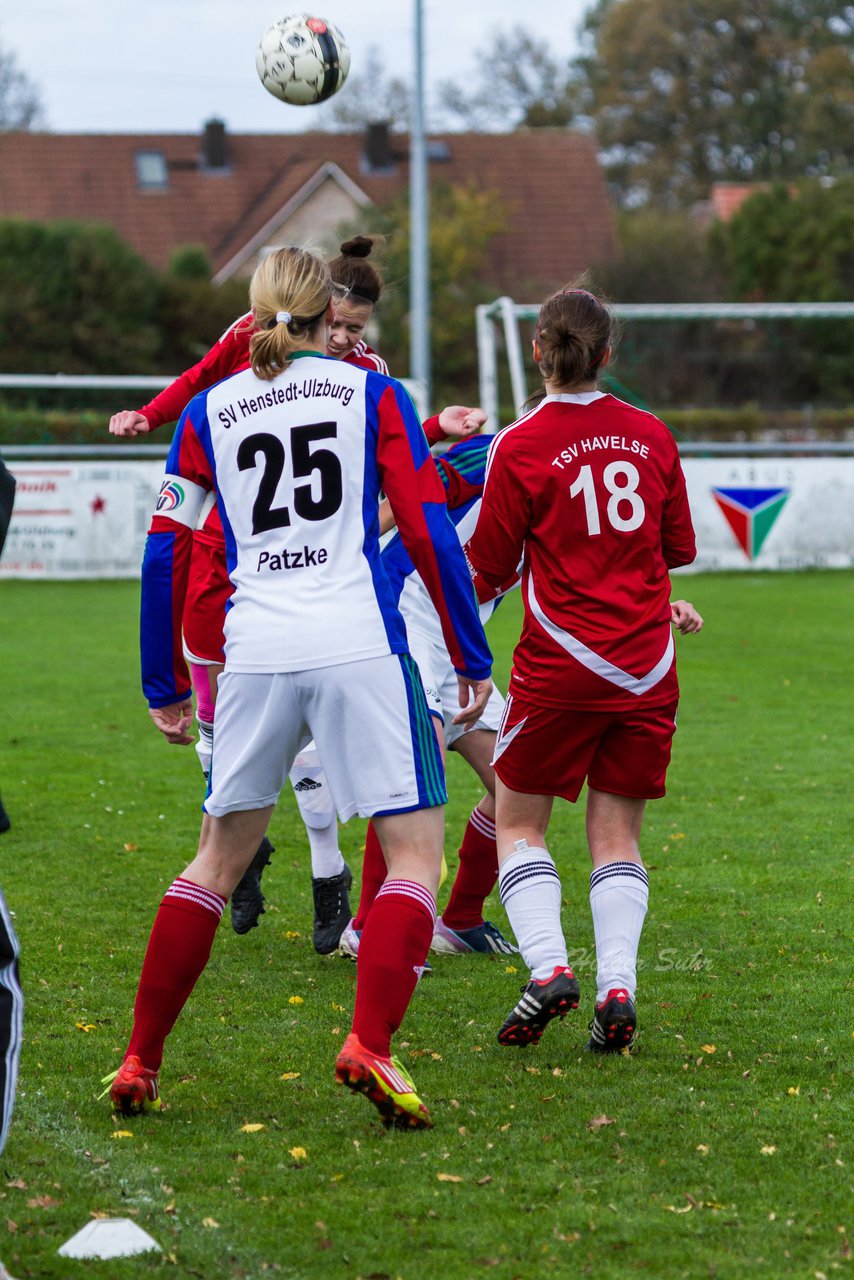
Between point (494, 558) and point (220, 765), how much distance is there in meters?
1.00

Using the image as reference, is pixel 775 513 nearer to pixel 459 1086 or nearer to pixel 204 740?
pixel 204 740

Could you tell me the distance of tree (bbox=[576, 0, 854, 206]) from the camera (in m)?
57.7

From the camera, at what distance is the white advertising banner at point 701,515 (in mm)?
18750

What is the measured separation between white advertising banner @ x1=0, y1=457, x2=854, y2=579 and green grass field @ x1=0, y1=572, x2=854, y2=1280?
1106 centimetres

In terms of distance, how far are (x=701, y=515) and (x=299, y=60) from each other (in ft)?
40.2

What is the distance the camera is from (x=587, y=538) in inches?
168

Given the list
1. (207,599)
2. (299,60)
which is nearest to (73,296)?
(299,60)

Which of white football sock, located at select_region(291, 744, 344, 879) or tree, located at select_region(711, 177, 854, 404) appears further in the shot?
tree, located at select_region(711, 177, 854, 404)

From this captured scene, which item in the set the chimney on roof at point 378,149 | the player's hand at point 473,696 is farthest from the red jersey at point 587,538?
the chimney on roof at point 378,149

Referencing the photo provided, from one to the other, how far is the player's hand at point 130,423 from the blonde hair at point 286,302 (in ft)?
4.03

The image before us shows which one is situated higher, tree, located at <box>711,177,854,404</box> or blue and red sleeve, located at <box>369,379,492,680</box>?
tree, located at <box>711,177,854,404</box>

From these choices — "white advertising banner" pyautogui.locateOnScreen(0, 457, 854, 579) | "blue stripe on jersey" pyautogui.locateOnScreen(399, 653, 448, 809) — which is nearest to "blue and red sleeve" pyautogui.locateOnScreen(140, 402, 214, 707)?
"blue stripe on jersey" pyautogui.locateOnScreen(399, 653, 448, 809)

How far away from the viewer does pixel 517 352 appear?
20438mm

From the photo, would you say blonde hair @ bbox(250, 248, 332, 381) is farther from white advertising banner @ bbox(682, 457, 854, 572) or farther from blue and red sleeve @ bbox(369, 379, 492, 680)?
white advertising banner @ bbox(682, 457, 854, 572)
